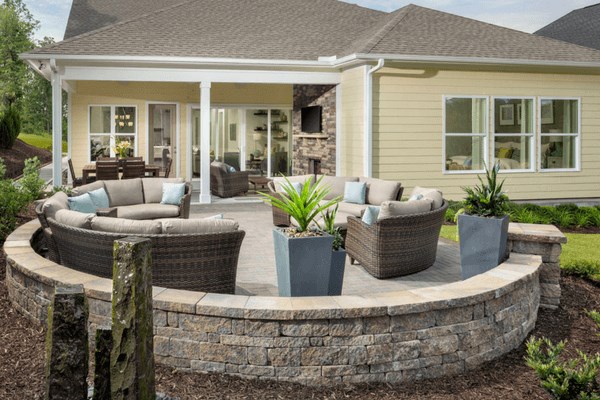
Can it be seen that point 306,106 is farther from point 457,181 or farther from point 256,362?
point 256,362

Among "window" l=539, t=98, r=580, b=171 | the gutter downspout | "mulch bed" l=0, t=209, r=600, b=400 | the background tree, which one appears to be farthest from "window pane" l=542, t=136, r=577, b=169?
the background tree

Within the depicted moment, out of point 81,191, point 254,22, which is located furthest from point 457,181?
point 81,191

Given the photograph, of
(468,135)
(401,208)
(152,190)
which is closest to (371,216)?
(401,208)

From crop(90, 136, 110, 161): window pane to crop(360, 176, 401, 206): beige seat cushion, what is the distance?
31.9 feet

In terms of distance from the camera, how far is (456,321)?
4824 millimetres

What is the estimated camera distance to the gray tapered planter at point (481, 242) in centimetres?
637

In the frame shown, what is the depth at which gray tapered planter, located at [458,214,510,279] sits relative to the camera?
251 inches

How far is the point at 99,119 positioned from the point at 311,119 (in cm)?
617

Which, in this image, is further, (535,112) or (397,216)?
(535,112)

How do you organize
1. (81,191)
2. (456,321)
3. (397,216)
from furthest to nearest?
(81,191), (397,216), (456,321)

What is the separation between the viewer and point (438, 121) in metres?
13.9

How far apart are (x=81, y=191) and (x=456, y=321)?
6.27m

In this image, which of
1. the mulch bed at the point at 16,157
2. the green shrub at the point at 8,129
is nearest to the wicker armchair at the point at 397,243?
the mulch bed at the point at 16,157

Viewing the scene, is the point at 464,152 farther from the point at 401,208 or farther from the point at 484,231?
the point at 484,231
